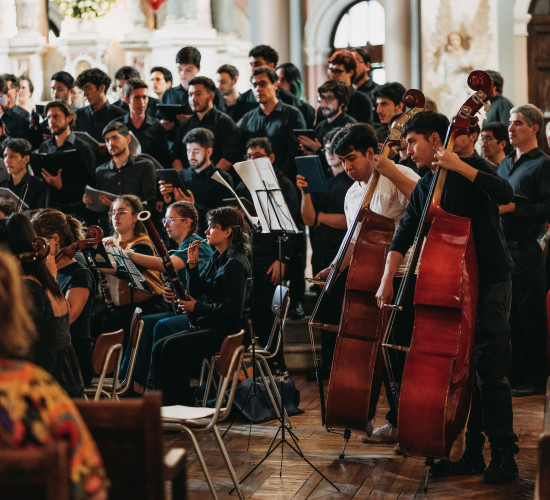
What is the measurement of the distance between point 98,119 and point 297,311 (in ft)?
8.01

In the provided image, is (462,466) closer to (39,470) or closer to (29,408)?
(29,408)

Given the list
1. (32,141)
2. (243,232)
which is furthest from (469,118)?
(32,141)

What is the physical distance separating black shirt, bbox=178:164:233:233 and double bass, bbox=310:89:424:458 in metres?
2.37

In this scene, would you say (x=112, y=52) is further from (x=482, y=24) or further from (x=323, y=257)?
(x=323, y=257)

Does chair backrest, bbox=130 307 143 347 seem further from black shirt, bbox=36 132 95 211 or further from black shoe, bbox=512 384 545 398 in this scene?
black shirt, bbox=36 132 95 211

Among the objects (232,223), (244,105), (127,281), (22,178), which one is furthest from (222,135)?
(232,223)

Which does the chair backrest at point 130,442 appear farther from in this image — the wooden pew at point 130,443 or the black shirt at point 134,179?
the black shirt at point 134,179

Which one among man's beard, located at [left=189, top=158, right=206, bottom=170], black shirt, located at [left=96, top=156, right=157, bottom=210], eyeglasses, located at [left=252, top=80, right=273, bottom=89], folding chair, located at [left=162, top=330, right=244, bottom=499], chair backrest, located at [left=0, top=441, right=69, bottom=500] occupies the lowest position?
folding chair, located at [left=162, top=330, right=244, bottom=499]

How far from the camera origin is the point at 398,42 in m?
11.6

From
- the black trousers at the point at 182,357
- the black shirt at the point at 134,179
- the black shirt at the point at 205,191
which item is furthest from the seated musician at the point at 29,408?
the black shirt at the point at 134,179

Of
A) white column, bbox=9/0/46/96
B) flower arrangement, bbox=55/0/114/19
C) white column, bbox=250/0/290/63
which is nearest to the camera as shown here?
flower arrangement, bbox=55/0/114/19

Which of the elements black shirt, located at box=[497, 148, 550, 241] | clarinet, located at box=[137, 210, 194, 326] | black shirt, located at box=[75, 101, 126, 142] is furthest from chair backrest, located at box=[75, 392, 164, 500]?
black shirt, located at box=[75, 101, 126, 142]

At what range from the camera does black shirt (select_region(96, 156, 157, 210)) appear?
6602mm

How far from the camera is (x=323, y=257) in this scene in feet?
19.9
